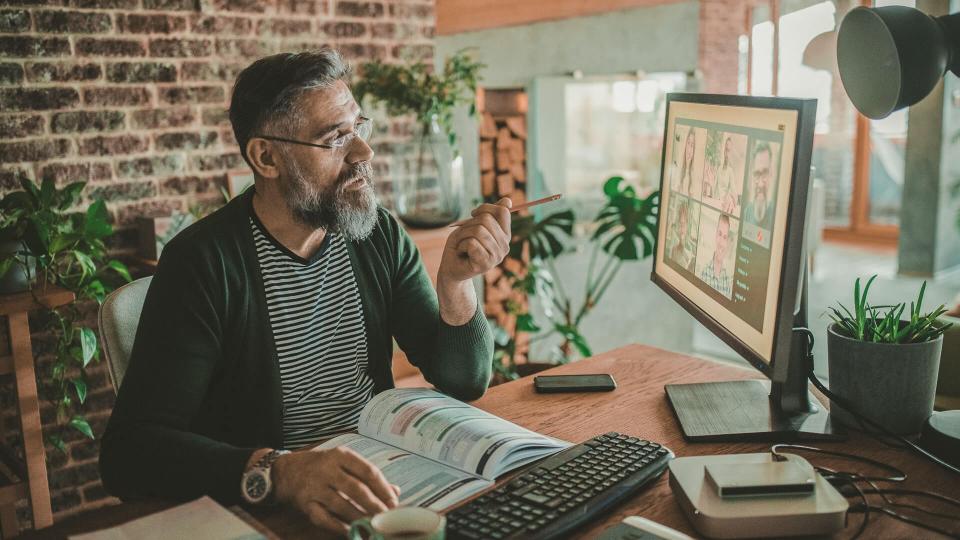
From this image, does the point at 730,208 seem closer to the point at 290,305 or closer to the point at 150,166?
the point at 290,305

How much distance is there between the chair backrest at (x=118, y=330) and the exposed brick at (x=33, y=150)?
1.54 metres

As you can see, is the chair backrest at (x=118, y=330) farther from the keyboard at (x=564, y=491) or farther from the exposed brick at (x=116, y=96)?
the exposed brick at (x=116, y=96)

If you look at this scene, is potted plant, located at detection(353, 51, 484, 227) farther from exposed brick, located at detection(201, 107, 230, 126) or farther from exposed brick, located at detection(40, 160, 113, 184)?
exposed brick, located at detection(40, 160, 113, 184)

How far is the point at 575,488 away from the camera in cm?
104

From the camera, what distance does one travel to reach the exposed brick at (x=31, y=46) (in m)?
2.60

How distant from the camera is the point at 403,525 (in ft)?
2.80

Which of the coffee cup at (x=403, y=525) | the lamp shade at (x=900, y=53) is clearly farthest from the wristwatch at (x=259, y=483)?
the lamp shade at (x=900, y=53)

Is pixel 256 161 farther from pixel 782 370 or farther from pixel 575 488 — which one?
pixel 782 370

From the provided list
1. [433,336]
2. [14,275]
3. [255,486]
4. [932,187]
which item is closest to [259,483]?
[255,486]

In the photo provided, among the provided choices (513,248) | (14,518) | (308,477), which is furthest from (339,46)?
(308,477)

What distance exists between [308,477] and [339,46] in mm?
2661

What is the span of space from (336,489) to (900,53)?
3.20 ft

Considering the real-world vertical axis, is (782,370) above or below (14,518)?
above

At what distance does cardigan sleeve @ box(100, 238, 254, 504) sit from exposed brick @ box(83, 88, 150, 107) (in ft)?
5.24
